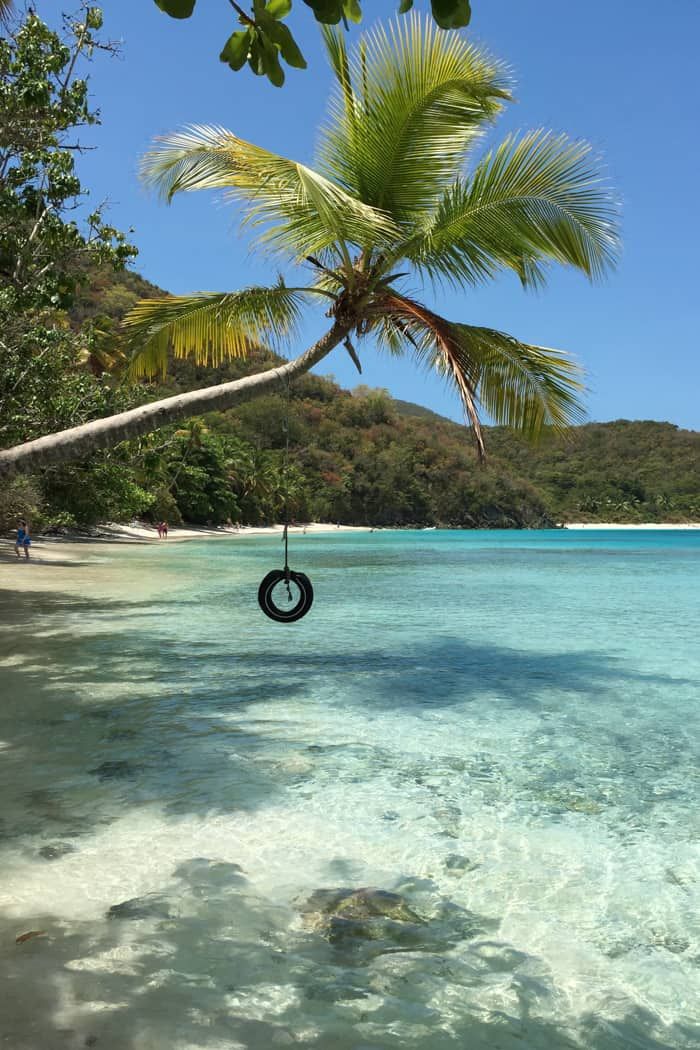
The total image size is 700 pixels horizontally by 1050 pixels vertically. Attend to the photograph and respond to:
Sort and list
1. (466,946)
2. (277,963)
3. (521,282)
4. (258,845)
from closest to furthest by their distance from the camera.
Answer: (277,963), (466,946), (258,845), (521,282)

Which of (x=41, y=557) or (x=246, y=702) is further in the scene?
(x=41, y=557)

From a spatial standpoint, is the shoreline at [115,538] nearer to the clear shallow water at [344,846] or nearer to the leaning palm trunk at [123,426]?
the clear shallow water at [344,846]

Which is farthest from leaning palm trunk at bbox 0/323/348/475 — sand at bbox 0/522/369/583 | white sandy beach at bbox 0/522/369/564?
white sandy beach at bbox 0/522/369/564

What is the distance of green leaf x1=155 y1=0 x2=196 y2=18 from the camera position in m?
1.71

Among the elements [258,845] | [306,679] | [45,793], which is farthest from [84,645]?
[258,845]

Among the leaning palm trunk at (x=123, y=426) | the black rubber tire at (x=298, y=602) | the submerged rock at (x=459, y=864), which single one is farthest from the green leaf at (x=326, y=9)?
the black rubber tire at (x=298, y=602)

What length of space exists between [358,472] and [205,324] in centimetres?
8171

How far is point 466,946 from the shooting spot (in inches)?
118

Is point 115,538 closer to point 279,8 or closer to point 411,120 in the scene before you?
point 411,120

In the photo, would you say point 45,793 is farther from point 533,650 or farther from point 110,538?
point 110,538

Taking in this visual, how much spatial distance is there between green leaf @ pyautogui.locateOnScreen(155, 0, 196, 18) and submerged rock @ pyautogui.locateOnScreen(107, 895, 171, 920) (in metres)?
2.98

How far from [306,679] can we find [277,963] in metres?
5.31

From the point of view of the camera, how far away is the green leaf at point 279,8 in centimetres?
187

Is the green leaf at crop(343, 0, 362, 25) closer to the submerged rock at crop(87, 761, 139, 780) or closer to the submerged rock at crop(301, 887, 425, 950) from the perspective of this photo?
the submerged rock at crop(301, 887, 425, 950)
